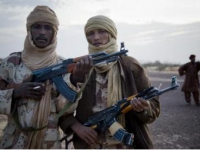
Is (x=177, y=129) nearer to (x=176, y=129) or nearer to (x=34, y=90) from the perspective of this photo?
(x=176, y=129)

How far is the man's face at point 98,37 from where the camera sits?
2.73 m

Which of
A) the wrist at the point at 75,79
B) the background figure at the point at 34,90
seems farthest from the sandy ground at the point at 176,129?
the wrist at the point at 75,79

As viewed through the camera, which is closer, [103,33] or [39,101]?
[39,101]

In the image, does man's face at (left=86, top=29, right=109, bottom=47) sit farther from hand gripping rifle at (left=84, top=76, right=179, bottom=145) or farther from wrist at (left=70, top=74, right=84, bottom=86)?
hand gripping rifle at (left=84, top=76, right=179, bottom=145)

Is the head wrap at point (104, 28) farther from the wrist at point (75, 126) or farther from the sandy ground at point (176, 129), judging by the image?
the sandy ground at point (176, 129)

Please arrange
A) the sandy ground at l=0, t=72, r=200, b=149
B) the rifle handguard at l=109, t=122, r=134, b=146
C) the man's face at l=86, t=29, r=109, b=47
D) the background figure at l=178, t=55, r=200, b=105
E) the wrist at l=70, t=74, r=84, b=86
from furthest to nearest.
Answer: the background figure at l=178, t=55, r=200, b=105 < the sandy ground at l=0, t=72, r=200, b=149 < the man's face at l=86, t=29, r=109, b=47 < the wrist at l=70, t=74, r=84, b=86 < the rifle handguard at l=109, t=122, r=134, b=146

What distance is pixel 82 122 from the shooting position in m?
2.71

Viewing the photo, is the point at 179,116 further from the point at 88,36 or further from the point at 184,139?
the point at 88,36

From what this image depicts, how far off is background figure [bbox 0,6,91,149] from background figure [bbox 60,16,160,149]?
209 mm

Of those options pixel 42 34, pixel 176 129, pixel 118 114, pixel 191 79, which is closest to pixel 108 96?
pixel 118 114

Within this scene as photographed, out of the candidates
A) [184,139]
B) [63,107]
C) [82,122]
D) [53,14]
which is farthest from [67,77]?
[184,139]

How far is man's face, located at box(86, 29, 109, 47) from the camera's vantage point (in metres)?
2.73

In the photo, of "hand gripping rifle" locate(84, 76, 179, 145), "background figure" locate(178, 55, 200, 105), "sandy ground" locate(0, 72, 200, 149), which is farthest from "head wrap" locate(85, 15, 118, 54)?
"background figure" locate(178, 55, 200, 105)

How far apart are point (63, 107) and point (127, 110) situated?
26.8 inches
